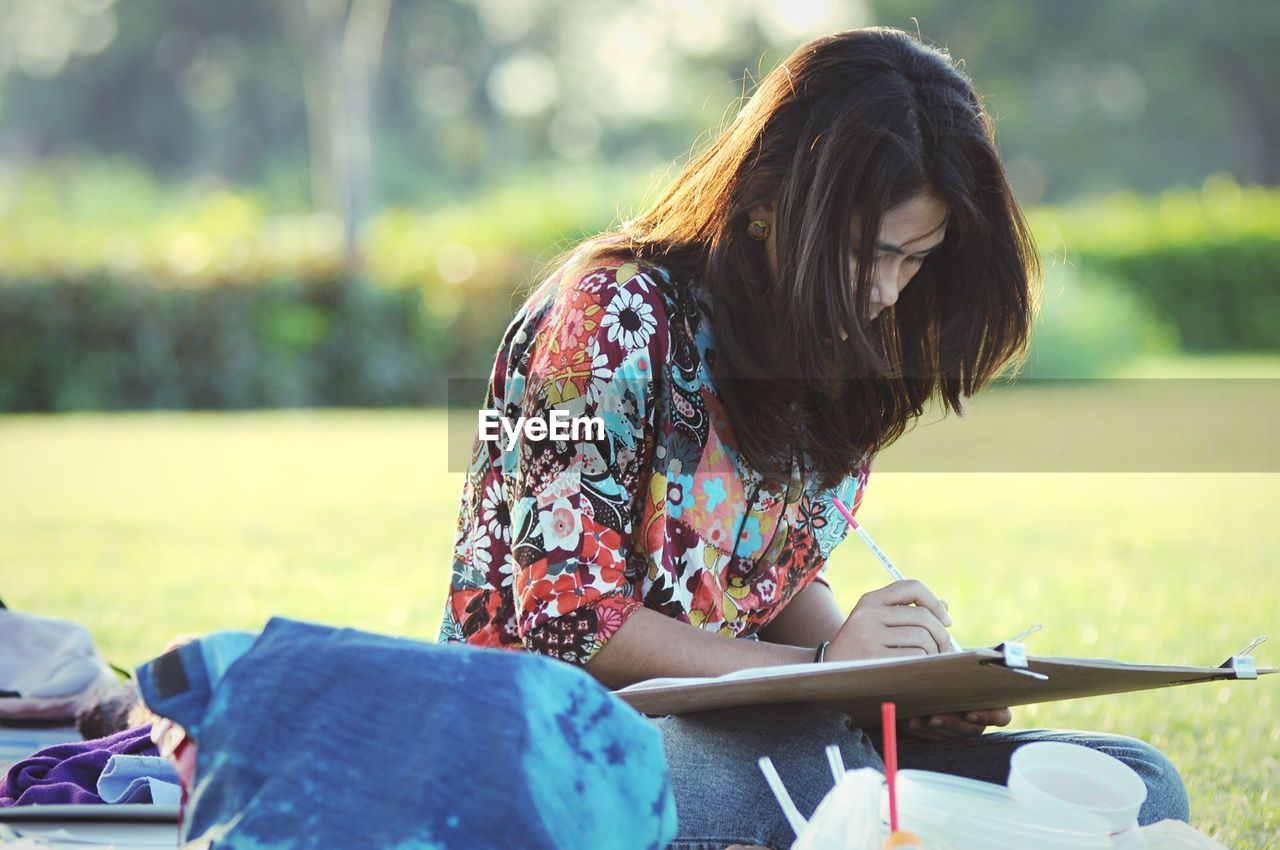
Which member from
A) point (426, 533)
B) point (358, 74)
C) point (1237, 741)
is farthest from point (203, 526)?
point (358, 74)

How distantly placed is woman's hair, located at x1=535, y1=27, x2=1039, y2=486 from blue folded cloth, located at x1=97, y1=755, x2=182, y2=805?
3.21 ft

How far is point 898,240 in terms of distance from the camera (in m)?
2.13

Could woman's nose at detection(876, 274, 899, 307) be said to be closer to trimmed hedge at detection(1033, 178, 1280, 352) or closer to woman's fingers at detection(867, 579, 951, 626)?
woman's fingers at detection(867, 579, 951, 626)

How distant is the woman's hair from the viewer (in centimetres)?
205

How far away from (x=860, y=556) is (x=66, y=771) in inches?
179

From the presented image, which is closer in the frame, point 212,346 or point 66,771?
point 66,771

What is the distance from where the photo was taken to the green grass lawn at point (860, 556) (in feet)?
12.7

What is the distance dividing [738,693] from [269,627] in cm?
60

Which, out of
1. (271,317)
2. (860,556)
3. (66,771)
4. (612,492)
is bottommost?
(271,317)

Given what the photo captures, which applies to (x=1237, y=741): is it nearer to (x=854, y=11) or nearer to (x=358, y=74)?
(x=358, y=74)

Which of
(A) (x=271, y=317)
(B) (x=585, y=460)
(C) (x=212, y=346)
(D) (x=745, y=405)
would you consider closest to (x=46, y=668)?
(B) (x=585, y=460)

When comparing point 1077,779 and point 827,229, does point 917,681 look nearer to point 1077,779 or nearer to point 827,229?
point 1077,779

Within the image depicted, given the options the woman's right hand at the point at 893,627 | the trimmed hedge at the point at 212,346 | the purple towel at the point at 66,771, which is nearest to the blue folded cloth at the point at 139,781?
the purple towel at the point at 66,771

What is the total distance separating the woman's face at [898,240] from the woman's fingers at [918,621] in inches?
18.2
